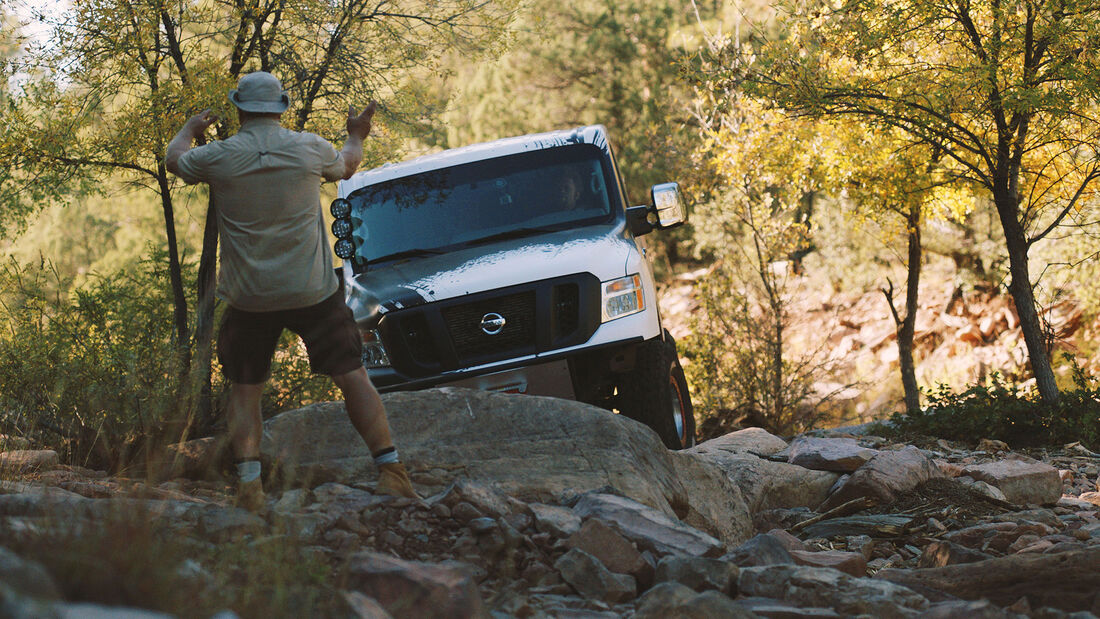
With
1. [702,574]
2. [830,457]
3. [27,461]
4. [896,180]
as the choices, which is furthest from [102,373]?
[896,180]

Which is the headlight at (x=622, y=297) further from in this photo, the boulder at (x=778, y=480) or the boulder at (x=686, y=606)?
the boulder at (x=686, y=606)

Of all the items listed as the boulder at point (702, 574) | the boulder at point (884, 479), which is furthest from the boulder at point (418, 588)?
the boulder at point (884, 479)

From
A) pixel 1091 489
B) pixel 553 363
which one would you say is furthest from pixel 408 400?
pixel 1091 489

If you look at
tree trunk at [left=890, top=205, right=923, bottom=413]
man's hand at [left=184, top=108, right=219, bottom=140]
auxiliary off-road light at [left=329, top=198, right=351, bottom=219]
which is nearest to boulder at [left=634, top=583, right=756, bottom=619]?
man's hand at [left=184, top=108, right=219, bottom=140]

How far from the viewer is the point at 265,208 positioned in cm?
454

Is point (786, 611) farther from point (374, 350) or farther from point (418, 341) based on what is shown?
point (374, 350)

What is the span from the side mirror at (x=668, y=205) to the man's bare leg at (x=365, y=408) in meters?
3.39

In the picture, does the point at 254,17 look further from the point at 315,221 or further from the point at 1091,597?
the point at 1091,597

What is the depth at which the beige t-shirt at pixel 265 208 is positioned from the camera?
14.8ft

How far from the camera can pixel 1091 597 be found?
3.68m

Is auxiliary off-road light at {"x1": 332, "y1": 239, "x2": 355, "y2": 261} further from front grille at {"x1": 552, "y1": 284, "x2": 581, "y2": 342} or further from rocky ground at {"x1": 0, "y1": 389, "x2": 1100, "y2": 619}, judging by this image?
rocky ground at {"x1": 0, "y1": 389, "x2": 1100, "y2": 619}

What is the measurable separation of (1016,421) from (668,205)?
186 inches

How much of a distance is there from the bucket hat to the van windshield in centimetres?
300

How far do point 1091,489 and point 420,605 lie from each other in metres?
6.55
